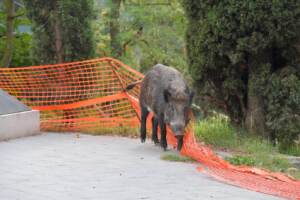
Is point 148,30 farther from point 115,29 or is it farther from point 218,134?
point 218,134

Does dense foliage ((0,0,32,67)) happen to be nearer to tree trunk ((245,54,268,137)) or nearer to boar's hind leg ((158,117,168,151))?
tree trunk ((245,54,268,137))

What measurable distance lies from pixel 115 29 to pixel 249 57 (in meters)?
8.17

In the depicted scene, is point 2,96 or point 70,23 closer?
point 2,96

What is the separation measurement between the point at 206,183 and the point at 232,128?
13.1 ft

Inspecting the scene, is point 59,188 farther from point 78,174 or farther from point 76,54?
point 76,54

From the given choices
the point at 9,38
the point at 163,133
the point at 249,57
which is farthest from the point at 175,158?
the point at 9,38

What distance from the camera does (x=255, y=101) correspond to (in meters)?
11.2

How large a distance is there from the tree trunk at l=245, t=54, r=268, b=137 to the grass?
0.19m

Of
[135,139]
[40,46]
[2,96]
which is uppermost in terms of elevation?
[40,46]

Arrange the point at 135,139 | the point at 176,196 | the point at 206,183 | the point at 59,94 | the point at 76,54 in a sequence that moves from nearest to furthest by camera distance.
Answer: the point at 176,196 < the point at 206,183 < the point at 135,139 < the point at 59,94 < the point at 76,54

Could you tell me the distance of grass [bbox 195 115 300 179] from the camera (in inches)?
365

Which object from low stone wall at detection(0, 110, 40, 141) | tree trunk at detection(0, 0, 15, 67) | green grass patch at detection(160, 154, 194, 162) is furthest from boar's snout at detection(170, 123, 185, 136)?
tree trunk at detection(0, 0, 15, 67)

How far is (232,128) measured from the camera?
38.1 feet


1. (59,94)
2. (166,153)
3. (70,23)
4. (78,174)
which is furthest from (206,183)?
(70,23)
